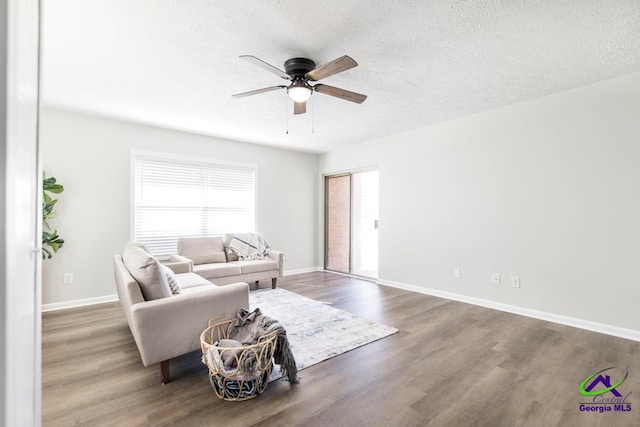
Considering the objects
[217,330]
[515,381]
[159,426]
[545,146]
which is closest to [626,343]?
[515,381]

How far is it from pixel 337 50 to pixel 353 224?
12.5ft

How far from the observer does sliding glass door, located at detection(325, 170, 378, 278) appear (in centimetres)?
560

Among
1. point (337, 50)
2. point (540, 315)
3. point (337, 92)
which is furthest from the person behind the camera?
point (540, 315)

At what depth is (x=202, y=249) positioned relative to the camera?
4484 millimetres

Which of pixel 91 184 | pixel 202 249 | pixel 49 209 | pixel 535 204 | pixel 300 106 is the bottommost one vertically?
pixel 202 249

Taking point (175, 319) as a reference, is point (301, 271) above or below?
below

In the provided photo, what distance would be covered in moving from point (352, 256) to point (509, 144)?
325cm

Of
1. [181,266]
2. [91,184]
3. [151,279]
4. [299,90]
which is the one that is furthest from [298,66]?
[91,184]

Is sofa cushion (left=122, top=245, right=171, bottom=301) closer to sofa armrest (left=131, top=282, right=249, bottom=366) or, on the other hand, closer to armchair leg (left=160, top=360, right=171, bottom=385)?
sofa armrest (left=131, top=282, right=249, bottom=366)

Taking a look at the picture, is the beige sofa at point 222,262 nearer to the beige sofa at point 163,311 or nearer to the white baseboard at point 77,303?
the white baseboard at point 77,303

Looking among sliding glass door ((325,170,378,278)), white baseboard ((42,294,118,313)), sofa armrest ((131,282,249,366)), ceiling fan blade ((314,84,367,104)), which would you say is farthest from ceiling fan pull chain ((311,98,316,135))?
white baseboard ((42,294,118,313))

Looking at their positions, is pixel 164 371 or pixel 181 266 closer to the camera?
pixel 164 371

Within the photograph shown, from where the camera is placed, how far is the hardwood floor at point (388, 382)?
174 cm

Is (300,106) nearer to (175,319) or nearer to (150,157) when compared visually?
(175,319)
